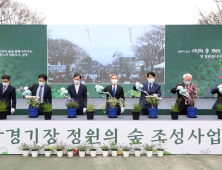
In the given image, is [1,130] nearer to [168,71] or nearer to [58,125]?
[58,125]

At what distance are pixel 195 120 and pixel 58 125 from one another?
6.27 feet

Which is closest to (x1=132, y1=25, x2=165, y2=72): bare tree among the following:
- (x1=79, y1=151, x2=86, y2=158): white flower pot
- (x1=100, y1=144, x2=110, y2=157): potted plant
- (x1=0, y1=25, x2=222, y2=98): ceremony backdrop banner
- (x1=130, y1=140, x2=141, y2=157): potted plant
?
(x1=0, y1=25, x2=222, y2=98): ceremony backdrop banner

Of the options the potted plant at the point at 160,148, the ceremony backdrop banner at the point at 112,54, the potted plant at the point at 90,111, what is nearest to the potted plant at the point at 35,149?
the potted plant at the point at 90,111

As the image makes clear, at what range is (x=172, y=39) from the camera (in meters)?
11.0

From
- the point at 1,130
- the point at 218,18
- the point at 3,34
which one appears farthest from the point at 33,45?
the point at 218,18

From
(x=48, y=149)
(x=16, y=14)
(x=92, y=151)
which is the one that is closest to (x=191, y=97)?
(x=92, y=151)

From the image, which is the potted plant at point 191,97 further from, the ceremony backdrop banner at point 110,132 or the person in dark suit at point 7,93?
the person in dark suit at point 7,93

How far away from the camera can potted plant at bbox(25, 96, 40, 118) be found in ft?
13.7

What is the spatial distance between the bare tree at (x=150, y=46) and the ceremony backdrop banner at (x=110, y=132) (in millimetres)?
7346

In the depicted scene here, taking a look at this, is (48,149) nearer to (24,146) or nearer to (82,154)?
(24,146)

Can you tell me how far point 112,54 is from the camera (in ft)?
36.8

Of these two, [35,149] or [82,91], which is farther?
[82,91]

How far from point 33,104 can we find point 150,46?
7.68 meters

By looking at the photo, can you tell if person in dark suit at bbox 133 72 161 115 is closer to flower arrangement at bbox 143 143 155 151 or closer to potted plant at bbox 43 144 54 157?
flower arrangement at bbox 143 143 155 151
